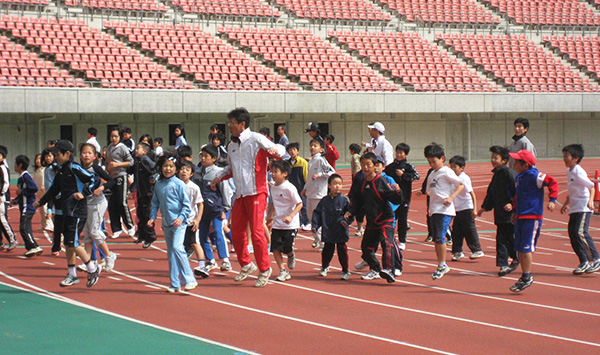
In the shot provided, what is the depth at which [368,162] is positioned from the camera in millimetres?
9281

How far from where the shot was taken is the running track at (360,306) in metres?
6.53

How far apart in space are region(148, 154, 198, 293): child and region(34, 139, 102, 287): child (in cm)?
92

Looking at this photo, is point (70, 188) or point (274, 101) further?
point (274, 101)

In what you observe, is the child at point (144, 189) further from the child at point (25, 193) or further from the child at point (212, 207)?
the child at point (212, 207)

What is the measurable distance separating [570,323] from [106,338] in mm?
4415

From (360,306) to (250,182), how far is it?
6.84 ft

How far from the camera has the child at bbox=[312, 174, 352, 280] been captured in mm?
9531

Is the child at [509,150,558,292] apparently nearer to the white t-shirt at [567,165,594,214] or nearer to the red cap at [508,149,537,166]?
the red cap at [508,149,537,166]

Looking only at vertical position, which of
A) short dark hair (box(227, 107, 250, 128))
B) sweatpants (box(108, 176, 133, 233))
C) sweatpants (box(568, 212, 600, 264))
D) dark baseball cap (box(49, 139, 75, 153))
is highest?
short dark hair (box(227, 107, 250, 128))

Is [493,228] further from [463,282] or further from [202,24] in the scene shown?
[202,24]

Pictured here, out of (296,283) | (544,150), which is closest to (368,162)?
(296,283)

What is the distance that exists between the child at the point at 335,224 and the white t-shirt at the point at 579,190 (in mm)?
3108

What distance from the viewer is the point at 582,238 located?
32.8 feet

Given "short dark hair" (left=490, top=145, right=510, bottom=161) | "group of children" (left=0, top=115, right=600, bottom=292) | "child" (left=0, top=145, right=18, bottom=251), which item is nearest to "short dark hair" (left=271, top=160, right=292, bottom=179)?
"group of children" (left=0, top=115, right=600, bottom=292)
